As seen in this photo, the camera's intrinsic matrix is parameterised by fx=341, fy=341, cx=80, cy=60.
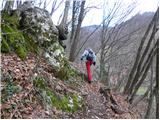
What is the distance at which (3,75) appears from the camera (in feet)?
23.4

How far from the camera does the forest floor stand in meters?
6.54

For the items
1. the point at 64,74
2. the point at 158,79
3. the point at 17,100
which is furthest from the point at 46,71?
the point at 158,79

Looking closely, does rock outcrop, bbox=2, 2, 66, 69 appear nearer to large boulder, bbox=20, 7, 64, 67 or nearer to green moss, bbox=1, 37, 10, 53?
large boulder, bbox=20, 7, 64, 67

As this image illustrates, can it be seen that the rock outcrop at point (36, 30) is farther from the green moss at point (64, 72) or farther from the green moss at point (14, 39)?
the green moss at point (64, 72)

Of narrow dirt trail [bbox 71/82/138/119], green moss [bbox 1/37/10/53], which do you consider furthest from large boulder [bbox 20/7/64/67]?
green moss [bbox 1/37/10/53]

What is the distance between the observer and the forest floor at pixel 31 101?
21.4 ft

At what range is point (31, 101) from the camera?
7031 millimetres

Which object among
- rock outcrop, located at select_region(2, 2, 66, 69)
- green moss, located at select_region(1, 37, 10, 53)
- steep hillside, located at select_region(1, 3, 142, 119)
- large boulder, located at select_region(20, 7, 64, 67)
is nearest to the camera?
steep hillside, located at select_region(1, 3, 142, 119)

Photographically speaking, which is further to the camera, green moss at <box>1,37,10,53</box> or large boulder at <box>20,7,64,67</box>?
large boulder at <box>20,7,64,67</box>

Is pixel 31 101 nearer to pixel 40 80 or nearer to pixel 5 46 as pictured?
pixel 40 80

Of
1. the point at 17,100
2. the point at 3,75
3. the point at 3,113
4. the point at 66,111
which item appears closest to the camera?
the point at 3,113

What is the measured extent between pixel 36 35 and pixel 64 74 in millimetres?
1507

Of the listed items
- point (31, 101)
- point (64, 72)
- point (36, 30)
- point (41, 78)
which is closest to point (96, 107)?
point (64, 72)

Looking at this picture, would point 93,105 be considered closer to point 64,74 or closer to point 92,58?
point 64,74
